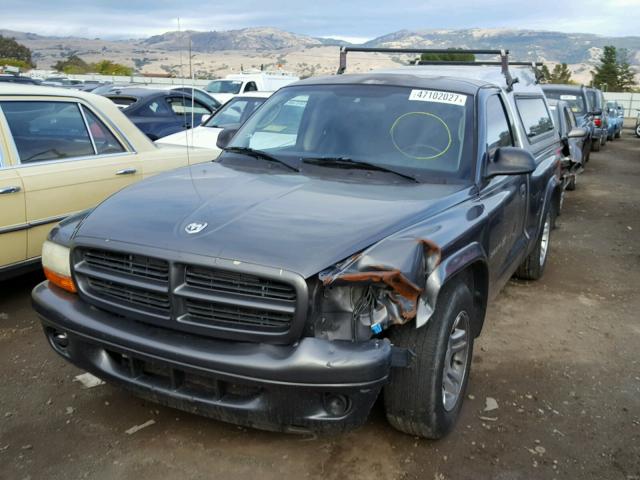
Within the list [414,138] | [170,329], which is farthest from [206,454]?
[414,138]

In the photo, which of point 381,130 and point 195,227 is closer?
point 195,227

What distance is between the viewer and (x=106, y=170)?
5.22 metres

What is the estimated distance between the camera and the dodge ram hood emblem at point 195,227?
9.02 feet

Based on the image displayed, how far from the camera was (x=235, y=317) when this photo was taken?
2617 mm

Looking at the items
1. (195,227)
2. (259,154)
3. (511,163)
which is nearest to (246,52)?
(259,154)

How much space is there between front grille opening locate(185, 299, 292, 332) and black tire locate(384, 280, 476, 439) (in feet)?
1.73

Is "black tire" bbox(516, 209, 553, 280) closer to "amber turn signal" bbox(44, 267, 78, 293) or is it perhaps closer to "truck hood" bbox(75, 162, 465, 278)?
"truck hood" bbox(75, 162, 465, 278)

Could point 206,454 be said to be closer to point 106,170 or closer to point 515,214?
point 515,214

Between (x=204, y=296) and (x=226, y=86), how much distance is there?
17880 millimetres

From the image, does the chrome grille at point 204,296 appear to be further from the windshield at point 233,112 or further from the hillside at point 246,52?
the hillside at point 246,52

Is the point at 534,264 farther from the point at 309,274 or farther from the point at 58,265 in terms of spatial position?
the point at 58,265

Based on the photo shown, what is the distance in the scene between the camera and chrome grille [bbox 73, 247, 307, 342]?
2.52 meters

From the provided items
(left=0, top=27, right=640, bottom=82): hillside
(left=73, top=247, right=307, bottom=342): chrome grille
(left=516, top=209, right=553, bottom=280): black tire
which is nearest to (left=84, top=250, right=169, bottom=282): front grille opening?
(left=73, top=247, right=307, bottom=342): chrome grille

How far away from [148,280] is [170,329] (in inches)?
9.3
